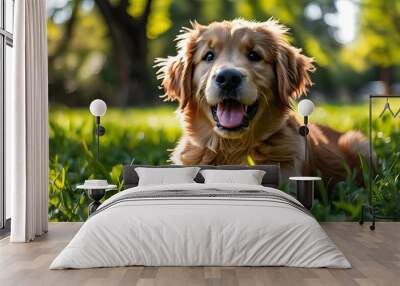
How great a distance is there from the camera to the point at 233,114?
5219mm

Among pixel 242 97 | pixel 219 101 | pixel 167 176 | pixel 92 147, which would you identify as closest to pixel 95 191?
pixel 167 176

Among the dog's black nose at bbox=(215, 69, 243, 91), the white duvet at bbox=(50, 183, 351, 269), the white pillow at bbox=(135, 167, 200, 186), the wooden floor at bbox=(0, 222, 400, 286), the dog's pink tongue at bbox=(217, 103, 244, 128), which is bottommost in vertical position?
the wooden floor at bbox=(0, 222, 400, 286)

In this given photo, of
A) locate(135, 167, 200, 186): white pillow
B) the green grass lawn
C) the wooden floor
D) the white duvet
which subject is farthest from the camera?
the green grass lawn

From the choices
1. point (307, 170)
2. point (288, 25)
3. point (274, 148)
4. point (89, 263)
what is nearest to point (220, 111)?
point (274, 148)

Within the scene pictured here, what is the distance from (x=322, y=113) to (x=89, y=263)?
3089 mm

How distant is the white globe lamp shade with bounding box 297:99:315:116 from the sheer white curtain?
6.89 ft

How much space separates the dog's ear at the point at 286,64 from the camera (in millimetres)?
5223

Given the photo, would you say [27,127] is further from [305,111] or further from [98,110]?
[305,111]

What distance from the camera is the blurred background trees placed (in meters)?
5.95

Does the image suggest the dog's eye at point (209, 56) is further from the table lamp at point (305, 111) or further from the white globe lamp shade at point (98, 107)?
the white globe lamp shade at point (98, 107)

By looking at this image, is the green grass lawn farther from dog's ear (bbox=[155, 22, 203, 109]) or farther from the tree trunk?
dog's ear (bbox=[155, 22, 203, 109])

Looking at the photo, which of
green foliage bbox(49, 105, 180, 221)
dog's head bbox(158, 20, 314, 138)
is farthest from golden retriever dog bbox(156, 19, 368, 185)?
green foliage bbox(49, 105, 180, 221)

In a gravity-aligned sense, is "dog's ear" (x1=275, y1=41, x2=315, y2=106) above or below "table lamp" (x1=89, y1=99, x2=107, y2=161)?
above

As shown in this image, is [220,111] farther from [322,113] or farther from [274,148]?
[322,113]
